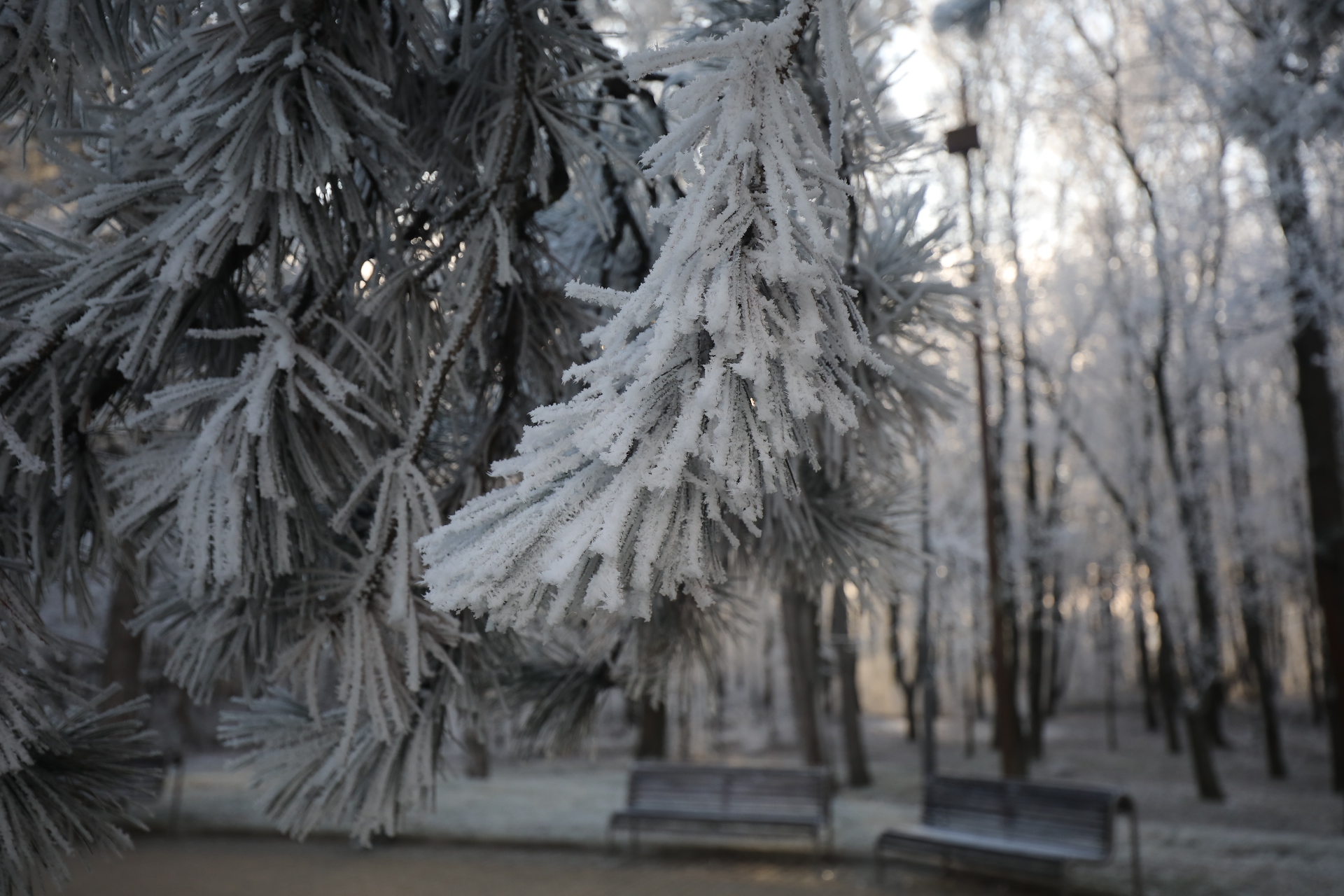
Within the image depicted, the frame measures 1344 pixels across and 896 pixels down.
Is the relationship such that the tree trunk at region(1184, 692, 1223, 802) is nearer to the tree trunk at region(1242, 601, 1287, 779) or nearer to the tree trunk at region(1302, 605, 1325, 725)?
the tree trunk at region(1242, 601, 1287, 779)

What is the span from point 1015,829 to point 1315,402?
453 cm

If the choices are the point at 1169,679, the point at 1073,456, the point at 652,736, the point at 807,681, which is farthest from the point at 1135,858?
the point at 1073,456

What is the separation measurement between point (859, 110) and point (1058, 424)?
13.4 m

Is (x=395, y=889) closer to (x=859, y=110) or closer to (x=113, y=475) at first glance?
(x=113, y=475)

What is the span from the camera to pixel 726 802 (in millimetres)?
8125

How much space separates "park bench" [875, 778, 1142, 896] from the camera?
6188 mm

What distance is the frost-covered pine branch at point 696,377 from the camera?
0.91m

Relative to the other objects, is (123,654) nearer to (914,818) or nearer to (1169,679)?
(914,818)

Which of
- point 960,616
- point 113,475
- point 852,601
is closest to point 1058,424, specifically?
point 960,616

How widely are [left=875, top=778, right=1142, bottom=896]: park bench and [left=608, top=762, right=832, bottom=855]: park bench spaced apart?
0.75m

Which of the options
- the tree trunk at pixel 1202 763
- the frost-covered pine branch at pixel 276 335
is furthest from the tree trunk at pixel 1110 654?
the frost-covered pine branch at pixel 276 335

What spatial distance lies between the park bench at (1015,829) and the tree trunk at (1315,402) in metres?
2.43

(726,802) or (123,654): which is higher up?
(123,654)

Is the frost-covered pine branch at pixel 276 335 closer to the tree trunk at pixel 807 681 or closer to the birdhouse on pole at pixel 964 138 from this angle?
the birdhouse on pole at pixel 964 138
